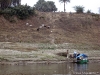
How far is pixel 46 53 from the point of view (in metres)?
44.0

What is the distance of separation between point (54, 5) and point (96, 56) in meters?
53.9

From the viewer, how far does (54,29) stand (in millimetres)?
62719

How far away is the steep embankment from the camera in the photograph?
5603 centimetres

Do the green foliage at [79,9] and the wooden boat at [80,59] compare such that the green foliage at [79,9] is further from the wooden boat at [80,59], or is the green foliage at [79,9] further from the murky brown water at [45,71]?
the murky brown water at [45,71]

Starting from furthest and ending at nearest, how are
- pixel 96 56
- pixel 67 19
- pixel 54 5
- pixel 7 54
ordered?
pixel 54 5
pixel 67 19
pixel 96 56
pixel 7 54

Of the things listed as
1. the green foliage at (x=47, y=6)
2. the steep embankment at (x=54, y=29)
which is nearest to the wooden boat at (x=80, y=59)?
the steep embankment at (x=54, y=29)

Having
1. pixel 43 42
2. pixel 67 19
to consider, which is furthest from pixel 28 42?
pixel 67 19

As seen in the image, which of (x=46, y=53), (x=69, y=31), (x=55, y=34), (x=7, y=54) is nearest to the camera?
(x=7, y=54)

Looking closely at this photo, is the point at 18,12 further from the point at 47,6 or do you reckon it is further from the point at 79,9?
the point at 47,6

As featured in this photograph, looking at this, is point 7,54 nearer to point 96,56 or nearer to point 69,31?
point 96,56

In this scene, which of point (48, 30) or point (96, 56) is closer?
point (96, 56)

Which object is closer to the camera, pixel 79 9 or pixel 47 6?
pixel 79 9

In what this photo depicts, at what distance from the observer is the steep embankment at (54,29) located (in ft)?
184

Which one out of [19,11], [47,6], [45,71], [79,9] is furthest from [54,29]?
[47,6]
